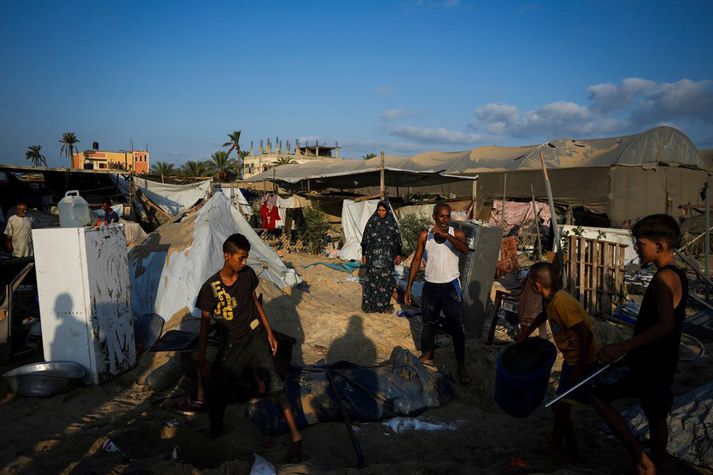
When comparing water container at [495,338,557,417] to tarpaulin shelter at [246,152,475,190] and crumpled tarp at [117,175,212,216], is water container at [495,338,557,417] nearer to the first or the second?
tarpaulin shelter at [246,152,475,190]

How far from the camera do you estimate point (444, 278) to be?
4723mm

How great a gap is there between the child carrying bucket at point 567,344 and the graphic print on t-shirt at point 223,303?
2024 mm

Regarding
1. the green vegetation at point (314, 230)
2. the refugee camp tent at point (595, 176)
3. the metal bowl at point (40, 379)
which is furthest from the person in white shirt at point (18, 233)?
the refugee camp tent at point (595, 176)

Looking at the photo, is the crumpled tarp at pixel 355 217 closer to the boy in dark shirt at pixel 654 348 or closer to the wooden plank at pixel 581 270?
the wooden plank at pixel 581 270

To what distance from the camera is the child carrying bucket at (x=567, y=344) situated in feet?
9.28

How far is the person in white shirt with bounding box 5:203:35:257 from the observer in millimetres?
8938

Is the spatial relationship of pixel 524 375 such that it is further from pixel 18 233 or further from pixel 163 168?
pixel 163 168

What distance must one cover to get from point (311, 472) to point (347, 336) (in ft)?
11.2

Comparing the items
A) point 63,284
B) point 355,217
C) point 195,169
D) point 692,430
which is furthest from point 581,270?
point 195,169

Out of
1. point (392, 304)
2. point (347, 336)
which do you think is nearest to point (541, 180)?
point (392, 304)

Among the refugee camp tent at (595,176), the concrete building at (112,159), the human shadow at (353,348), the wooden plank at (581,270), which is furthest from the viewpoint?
the concrete building at (112,159)

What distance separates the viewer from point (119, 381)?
456 centimetres

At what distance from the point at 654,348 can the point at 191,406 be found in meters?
3.27

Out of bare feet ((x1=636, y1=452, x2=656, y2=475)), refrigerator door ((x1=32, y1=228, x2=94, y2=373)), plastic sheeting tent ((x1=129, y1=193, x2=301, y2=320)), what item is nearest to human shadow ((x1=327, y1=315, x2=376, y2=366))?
plastic sheeting tent ((x1=129, y1=193, x2=301, y2=320))
